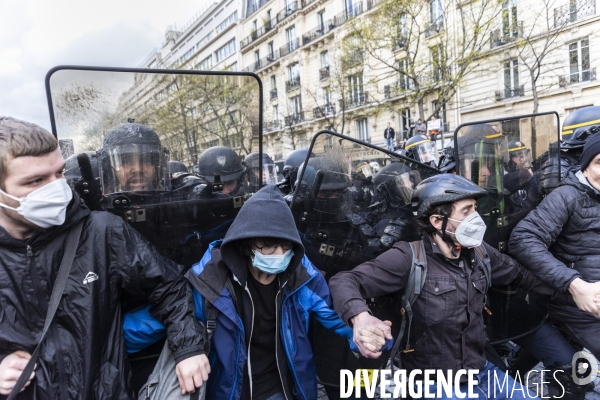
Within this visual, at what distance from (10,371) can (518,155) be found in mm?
3232

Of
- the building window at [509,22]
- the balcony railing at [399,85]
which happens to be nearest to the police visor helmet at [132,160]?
the building window at [509,22]

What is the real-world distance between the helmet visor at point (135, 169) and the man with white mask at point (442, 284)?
1161 mm

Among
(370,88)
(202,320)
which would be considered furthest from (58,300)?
(370,88)

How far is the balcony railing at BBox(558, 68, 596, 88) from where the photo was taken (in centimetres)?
2028

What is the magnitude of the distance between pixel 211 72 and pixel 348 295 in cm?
147

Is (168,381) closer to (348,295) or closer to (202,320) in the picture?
(202,320)

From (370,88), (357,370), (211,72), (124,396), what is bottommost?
(357,370)

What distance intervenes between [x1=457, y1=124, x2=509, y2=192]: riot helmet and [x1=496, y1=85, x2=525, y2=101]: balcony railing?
2258 cm

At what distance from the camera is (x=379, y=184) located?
9.17 ft

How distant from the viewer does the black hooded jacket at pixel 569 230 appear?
256 cm

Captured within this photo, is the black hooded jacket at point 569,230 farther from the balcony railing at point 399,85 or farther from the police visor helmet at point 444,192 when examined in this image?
the balcony railing at point 399,85

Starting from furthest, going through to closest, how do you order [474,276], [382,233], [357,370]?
[382,233] → [357,370] → [474,276]

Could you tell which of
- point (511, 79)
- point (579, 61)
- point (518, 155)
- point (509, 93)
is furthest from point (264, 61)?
point (518, 155)

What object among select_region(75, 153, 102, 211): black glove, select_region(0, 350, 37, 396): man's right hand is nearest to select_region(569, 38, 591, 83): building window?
select_region(75, 153, 102, 211): black glove
